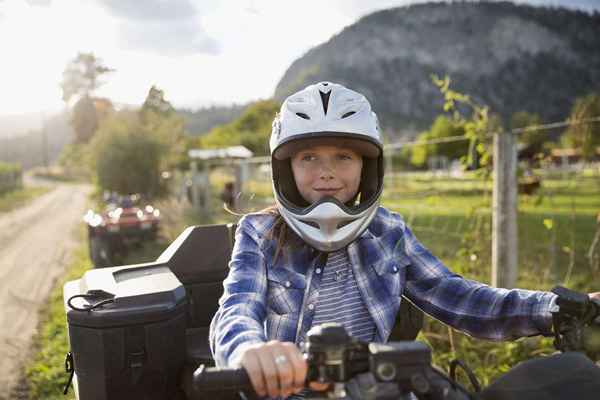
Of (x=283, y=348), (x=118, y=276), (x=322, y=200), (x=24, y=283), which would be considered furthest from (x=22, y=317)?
(x=283, y=348)

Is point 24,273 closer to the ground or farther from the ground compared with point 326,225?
closer to the ground

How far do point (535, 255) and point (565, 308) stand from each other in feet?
24.9

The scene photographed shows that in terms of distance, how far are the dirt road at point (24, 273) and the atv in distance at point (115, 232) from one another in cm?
77

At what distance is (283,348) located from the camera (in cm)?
134

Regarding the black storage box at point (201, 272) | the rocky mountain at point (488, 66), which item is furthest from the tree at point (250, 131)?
the rocky mountain at point (488, 66)

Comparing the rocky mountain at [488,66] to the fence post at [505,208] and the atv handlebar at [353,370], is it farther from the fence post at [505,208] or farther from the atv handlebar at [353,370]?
the atv handlebar at [353,370]

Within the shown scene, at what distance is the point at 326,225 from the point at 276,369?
33.0 inches

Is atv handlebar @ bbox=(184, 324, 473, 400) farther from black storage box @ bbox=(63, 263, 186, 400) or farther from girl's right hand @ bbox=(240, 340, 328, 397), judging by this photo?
black storage box @ bbox=(63, 263, 186, 400)

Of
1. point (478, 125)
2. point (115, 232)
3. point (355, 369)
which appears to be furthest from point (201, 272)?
point (115, 232)

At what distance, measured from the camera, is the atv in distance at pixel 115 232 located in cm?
959

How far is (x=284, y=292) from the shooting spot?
212 centimetres

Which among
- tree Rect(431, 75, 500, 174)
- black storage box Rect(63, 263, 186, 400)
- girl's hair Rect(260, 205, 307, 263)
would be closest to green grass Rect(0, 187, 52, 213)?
tree Rect(431, 75, 500, 174)

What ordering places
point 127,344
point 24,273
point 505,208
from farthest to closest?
point 24,273 < point 505,208 < point 127,344

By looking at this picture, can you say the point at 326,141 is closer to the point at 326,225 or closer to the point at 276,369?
the point at 326,225
